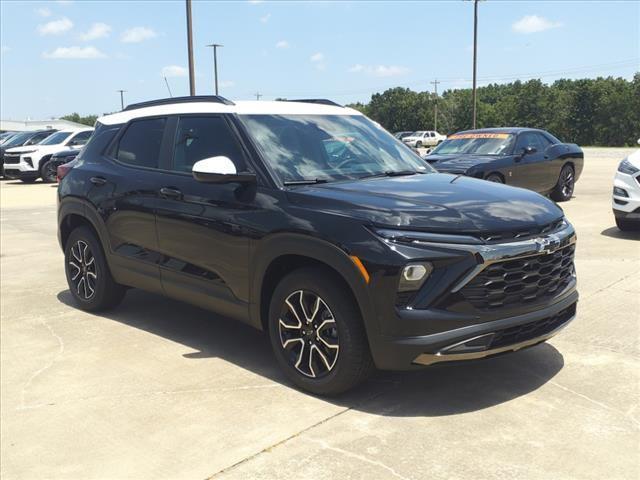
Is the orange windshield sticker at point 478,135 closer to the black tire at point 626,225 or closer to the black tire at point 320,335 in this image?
the black tire at point 626,225

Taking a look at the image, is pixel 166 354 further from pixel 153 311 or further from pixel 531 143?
pixel 531 143

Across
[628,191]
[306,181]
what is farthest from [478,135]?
[306,181]

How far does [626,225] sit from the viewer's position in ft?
29.5

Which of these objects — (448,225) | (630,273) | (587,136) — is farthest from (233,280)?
(587,136)

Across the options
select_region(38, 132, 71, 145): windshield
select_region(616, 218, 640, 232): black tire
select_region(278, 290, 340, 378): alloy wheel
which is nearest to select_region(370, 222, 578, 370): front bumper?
select_region(278, 290, 340, 378): alloy wheel

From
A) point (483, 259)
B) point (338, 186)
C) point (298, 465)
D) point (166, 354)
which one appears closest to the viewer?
point (298, 465)

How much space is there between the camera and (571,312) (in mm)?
4004

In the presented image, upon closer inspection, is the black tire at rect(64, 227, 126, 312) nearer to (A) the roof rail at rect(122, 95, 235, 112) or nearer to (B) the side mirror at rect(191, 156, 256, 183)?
(A) the roof rail at rect(122, 95, 235, 112)

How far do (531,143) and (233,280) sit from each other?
9578 millimetres

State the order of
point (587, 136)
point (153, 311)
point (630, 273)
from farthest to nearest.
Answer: point (587, 136)
point (630, 273)
point (153, 311)

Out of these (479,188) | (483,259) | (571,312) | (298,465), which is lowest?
(298,465)

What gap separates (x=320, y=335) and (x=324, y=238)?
59 centimetres

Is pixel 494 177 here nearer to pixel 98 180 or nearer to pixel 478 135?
pixel 478 135

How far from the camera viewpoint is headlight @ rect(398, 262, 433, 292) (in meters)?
3.31
